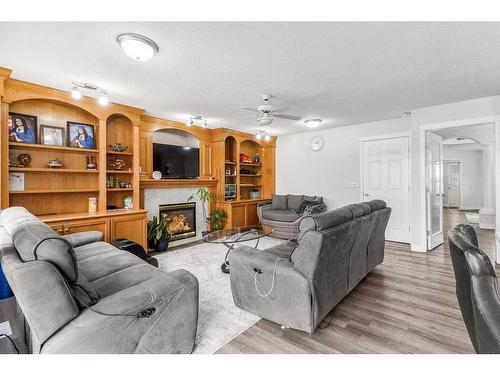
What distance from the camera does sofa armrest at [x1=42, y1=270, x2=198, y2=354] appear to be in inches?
49.9

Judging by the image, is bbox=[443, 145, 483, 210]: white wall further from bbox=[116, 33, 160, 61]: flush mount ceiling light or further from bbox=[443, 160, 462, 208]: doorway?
bbox=[116, 33, 160, 61]: flush mount ceiling light

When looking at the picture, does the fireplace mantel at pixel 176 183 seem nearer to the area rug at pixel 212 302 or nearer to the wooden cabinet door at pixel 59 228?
the area rug at pixel 212 302

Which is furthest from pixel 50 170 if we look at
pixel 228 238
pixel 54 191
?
pixel 228 238

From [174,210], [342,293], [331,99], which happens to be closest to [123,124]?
[174,210]

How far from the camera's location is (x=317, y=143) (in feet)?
19.4

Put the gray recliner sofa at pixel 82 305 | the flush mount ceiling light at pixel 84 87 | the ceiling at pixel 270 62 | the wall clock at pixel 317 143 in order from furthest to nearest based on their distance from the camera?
the wall clock at pixel 317 143 < the flush mount ceiling light at pixel 84 87 < the ceiling at pixel 270 62 < the gray recliner sofa at pixel 82 305

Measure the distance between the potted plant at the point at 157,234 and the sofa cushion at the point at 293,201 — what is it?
9.79 feet

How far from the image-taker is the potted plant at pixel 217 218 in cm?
532

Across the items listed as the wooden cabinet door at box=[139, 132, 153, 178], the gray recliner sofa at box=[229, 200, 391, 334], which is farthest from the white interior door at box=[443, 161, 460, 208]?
the wooden cabinet door at box=[139, 132, 153, 178]

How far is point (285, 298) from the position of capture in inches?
77.0

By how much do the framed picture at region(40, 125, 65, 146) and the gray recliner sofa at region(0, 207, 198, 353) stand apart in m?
2.02

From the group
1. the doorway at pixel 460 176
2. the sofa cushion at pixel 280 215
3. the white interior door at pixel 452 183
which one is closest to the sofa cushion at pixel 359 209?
the doorway at pixel 460 176

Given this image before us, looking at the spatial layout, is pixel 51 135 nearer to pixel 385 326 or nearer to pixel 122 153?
pixel 122 153

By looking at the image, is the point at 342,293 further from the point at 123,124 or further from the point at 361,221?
the point at 123,124
